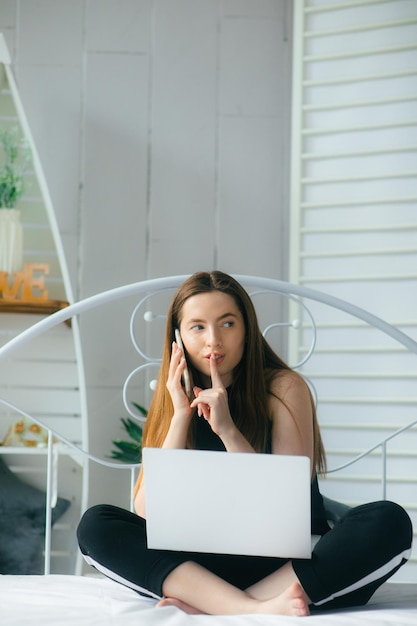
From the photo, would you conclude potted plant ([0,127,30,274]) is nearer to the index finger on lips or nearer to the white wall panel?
the white wall panel

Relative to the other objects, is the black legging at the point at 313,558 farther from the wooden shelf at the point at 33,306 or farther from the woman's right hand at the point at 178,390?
the wooden shelf at the point at 33,306

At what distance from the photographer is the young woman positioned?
1.53 metres

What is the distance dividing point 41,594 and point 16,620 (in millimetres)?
244

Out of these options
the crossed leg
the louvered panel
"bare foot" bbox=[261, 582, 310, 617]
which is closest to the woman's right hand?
the crossed leg

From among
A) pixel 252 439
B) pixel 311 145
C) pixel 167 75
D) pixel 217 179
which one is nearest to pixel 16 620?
pixel 252 439

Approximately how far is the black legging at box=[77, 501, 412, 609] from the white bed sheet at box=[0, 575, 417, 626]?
0.04 m

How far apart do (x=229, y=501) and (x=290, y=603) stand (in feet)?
0.67

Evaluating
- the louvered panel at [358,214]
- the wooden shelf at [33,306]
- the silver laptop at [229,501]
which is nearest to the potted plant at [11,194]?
the wooden shelf at [33,306]

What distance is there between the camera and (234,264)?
10.6 feet

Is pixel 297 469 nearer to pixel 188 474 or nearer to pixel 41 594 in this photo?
pixel 188 474

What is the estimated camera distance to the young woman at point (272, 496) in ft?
5.00

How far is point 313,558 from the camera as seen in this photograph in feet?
5.02

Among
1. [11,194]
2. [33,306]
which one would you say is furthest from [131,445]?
[11,194]

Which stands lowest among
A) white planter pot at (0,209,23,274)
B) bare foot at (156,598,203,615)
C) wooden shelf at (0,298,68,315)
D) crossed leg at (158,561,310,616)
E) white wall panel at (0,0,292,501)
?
bare foot at (156,598,203,615)
